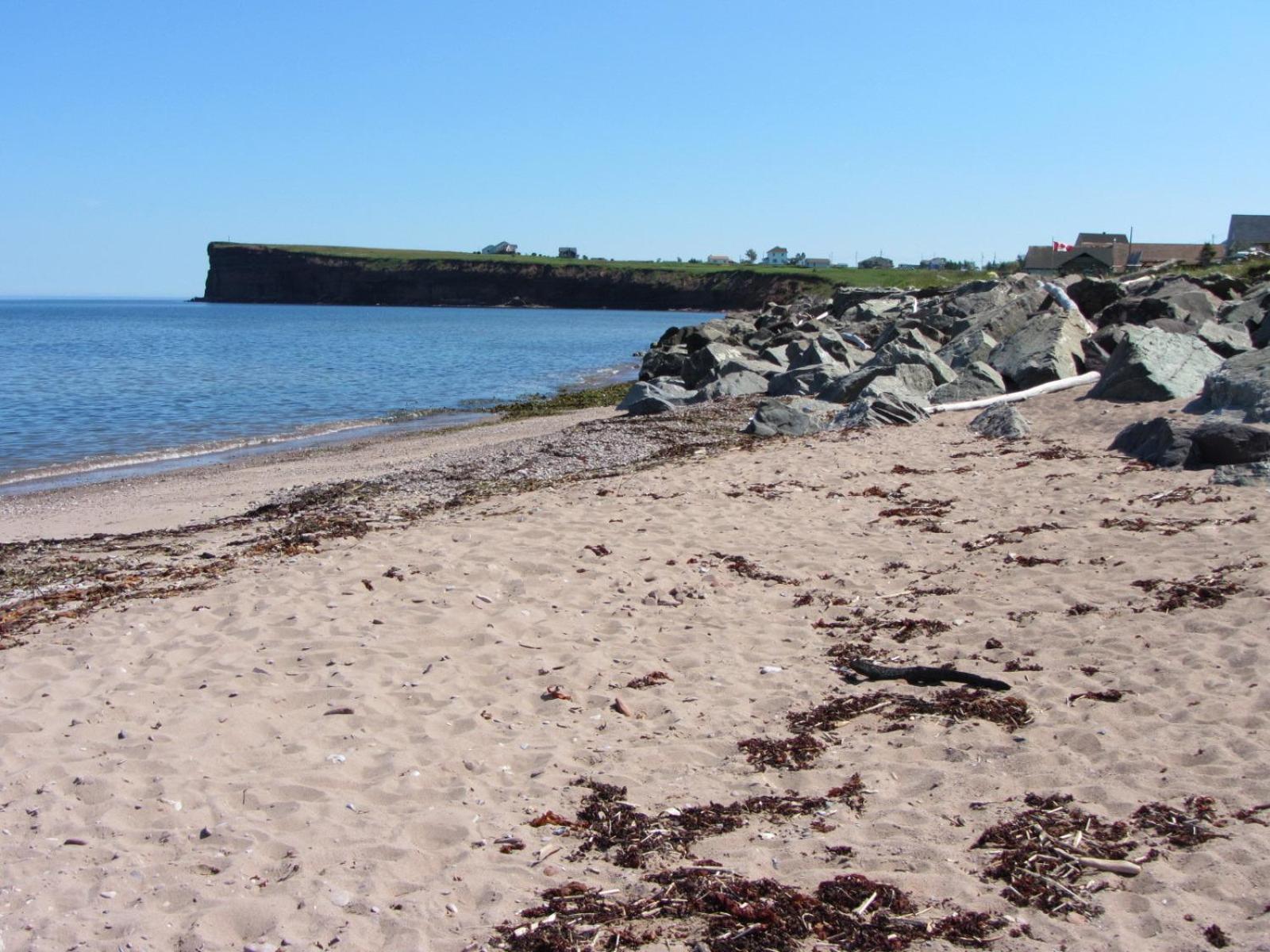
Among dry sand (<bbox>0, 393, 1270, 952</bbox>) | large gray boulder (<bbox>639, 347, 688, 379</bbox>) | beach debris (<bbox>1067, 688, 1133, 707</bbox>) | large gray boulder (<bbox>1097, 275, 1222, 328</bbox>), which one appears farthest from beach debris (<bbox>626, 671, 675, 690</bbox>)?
large gray boulder (<bbox>639, 347, 688, 379</bbox>)

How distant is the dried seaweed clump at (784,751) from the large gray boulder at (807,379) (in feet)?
48.4

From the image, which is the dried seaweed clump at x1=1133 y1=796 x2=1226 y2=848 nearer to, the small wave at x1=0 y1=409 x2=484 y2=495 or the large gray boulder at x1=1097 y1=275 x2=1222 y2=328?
the large gray boulder at x1=1097 y1=275 x2=1222 y2=328

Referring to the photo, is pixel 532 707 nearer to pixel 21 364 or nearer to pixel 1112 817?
pixel 1112 817

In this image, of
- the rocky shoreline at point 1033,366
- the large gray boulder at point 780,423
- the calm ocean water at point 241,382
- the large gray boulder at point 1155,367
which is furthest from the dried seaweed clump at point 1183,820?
the calm ocean water at point 241,382

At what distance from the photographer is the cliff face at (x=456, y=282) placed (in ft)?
416

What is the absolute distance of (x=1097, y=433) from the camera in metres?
12.6

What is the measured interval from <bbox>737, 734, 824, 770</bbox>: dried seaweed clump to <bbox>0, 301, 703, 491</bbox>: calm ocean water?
1559cm

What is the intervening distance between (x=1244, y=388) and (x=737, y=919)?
33.2 ft

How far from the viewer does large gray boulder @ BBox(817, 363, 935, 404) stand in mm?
17125

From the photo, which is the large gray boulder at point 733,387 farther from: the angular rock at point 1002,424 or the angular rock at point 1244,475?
the angular rock at point 1244,475

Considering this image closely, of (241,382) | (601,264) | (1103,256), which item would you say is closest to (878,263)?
(601,264)

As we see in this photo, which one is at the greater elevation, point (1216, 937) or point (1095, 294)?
point (1095, 294)

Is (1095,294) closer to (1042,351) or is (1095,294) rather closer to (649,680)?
(1042,351)

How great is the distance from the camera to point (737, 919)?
3.73 metres
